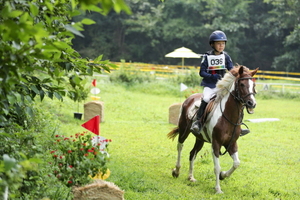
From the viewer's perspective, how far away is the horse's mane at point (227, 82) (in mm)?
7086

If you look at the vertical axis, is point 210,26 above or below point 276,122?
above

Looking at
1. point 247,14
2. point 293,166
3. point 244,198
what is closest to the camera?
point 244,198

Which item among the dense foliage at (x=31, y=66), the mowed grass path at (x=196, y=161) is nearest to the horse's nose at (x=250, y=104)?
the mowed grass path at (x=196, y=161)

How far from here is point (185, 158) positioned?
10.2m

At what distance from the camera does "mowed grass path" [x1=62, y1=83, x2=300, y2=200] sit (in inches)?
296

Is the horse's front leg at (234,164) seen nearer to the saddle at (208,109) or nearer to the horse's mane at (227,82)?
the saddle at (208,109)

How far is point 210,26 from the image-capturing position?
130ft

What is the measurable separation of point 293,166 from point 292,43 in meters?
30.0

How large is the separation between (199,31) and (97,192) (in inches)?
1457

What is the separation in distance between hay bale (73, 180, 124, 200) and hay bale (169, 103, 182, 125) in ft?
33.3

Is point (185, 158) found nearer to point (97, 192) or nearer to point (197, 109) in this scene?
point (197, 109)

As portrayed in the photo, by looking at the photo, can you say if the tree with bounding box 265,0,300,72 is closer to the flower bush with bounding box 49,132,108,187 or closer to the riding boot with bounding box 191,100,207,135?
the riding boot with bounding box 191,100,207,135

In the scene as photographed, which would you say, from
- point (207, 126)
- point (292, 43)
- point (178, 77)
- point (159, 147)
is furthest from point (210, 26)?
point (207, 126)

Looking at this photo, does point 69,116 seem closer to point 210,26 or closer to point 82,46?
point 210,26
